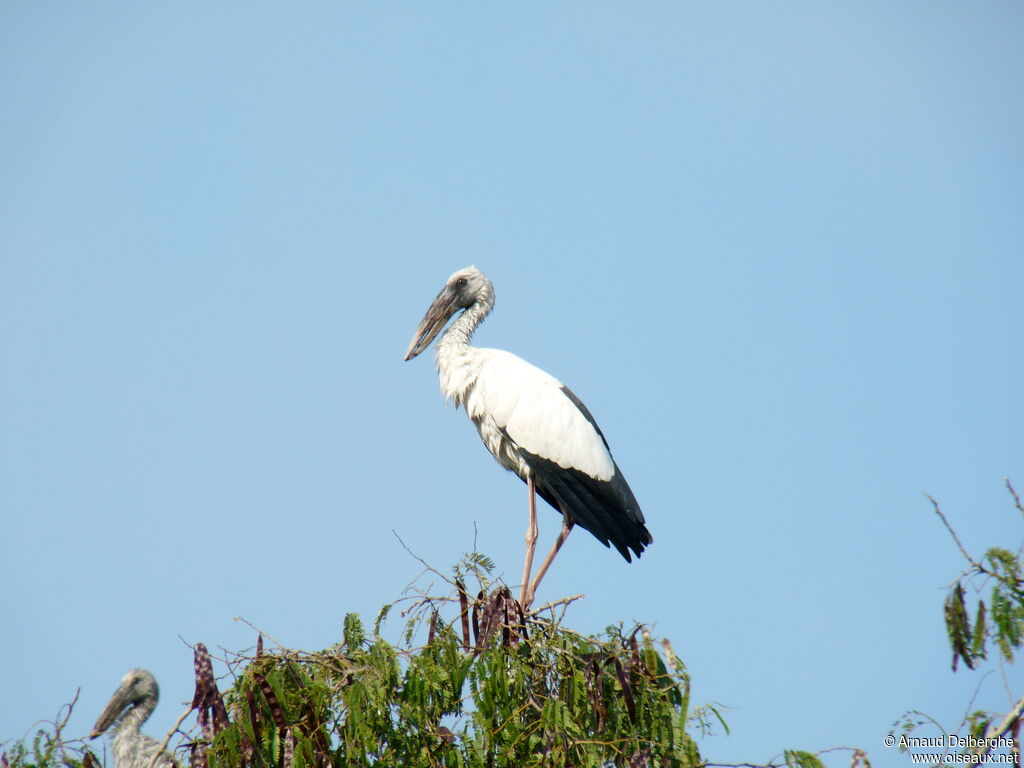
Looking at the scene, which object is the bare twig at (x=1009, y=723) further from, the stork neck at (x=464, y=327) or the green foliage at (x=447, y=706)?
the stork neck at (x=464, y=327)

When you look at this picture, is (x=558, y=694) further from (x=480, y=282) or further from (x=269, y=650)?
(x=480, y=282)

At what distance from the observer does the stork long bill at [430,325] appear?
861 cm

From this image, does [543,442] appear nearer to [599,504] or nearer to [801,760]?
[599,504]

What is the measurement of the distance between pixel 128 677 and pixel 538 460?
423 centimetres

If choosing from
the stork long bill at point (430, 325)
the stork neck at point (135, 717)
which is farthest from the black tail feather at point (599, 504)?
the stork neck at point (135, 717)

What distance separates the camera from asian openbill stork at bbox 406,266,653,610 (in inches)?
287

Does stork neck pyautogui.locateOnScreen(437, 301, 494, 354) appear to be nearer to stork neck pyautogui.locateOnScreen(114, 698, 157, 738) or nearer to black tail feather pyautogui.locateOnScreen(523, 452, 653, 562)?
black tail feather pyautogui.locateOnScreen(523, 452, 653, 562)

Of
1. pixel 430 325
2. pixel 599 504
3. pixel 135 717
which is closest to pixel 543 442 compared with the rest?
pixel 599 504

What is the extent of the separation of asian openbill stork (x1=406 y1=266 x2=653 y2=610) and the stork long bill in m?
0.32

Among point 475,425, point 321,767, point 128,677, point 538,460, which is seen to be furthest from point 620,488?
point 128,677

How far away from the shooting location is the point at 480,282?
8.70 m

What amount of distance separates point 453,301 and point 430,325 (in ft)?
0.86

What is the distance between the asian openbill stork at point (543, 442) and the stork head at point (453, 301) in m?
0.34

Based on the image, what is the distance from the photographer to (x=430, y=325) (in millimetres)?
8625
